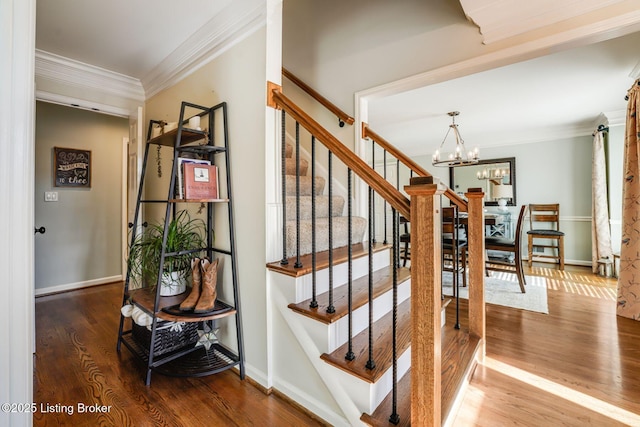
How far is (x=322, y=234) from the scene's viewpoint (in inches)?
78.1

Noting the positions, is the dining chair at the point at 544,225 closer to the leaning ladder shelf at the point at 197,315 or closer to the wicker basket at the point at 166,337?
the leaning ladder shelf at the point at 197,315

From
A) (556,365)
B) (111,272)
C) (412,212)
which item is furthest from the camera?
(111,272)

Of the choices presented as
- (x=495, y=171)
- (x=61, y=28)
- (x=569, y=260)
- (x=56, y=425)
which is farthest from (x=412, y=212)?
(x=569, y=260)

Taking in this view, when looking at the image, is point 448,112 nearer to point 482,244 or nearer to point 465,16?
point 465,16

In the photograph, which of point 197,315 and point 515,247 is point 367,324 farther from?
point 515,247

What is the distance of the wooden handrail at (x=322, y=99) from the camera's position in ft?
7.98


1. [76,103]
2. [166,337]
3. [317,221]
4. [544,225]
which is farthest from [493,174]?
[76,103]

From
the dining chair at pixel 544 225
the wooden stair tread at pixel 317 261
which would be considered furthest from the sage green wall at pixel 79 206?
the dining chair at pixel 544 225

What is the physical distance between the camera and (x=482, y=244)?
1930 mm

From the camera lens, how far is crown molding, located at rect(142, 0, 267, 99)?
5.53 feet

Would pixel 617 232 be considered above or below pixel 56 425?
above

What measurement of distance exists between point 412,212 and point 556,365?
1.75 meters

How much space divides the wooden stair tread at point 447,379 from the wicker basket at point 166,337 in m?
1.31

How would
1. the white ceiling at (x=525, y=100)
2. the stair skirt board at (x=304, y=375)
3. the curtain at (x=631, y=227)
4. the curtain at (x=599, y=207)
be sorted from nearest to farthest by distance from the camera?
the stair skirt board at (x=304, y=375) < the curtain at (x=631, y=227) < the white ceiling at (x=525, y=100) < the curtain at (x=599, y=207)
